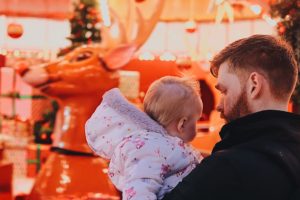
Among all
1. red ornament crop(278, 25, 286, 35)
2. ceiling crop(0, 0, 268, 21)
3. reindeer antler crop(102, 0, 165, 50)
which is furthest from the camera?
ceiling crop(0, 0, 268, 21)

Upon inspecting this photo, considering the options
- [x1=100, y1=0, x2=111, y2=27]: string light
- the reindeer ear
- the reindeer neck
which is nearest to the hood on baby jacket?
the reindeer neck

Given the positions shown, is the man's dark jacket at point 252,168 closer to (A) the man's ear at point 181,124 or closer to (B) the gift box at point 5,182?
(A) the man's ear at point 181,124

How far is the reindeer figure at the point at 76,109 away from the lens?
3279mm

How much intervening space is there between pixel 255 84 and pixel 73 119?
2.51m

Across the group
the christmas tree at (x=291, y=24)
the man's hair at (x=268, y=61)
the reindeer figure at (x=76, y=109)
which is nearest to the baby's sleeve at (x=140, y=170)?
the man's hair at (x=268, y=61)

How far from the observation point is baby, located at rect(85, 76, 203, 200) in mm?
1487

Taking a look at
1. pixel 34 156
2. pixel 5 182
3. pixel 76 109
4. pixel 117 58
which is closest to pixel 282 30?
pixel 117 58

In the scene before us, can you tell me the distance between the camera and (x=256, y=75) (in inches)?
47.9

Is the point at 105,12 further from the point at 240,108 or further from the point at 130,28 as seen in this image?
the point at 240,108

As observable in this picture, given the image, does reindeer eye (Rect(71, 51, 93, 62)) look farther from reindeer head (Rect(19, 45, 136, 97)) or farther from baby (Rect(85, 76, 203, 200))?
baby (Rect(85, 76, 203, 200))

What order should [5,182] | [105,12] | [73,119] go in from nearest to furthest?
1. [73,119]
2. [5,182]
3. [105,12]

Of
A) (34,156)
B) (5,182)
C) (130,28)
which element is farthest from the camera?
(34,156)

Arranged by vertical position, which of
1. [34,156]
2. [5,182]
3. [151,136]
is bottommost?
[34,156]

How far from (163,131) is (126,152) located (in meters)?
0.14
